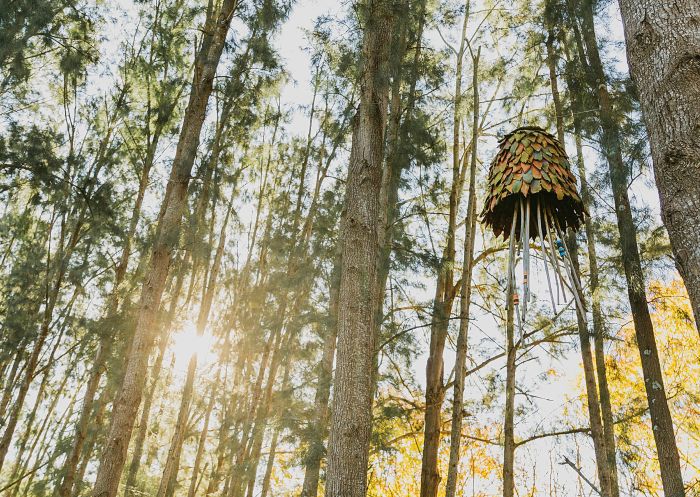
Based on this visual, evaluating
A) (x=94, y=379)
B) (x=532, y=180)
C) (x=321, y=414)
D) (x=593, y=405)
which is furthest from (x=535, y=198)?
(x=94, y=379)

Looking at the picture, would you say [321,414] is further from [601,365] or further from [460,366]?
[601,365]

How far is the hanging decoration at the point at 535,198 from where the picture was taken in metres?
0.92

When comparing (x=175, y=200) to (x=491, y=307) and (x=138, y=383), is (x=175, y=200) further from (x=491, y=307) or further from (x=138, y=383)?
(x=491, y=307)

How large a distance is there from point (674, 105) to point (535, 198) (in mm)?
463

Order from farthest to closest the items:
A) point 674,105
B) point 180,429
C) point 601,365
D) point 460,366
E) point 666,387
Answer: point 666,387, point 180,429, point 460,366, point 601,365, point 674,105

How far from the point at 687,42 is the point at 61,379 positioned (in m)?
15.3

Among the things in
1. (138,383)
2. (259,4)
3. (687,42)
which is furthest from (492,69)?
(687,42)

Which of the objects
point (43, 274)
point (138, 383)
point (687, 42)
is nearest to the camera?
point (687, 42)

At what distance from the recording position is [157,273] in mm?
5250

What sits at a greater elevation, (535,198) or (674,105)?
(674,105)

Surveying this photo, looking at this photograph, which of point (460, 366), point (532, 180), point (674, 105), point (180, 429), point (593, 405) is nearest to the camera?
point (532, 180)

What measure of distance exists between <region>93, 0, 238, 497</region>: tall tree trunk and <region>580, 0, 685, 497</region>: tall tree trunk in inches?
159

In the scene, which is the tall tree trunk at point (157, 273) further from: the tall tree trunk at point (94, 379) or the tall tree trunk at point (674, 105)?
the tall tree trunk at point (674, 105)

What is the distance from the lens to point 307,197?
11000 mm
